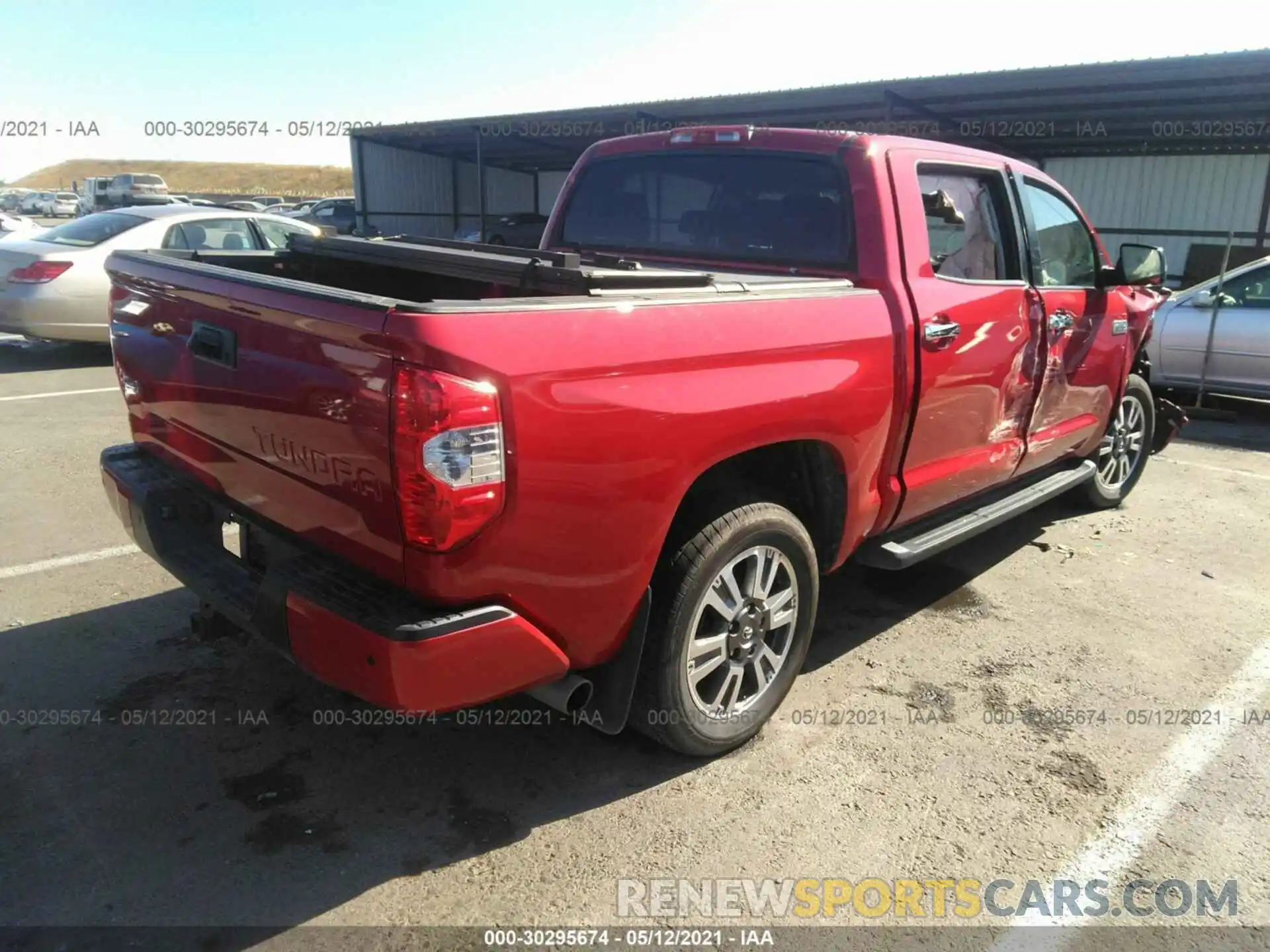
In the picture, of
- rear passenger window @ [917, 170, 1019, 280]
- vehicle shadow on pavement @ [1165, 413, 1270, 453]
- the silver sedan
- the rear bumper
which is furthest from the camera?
the silver sedan

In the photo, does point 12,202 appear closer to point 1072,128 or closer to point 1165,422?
point 1072,128

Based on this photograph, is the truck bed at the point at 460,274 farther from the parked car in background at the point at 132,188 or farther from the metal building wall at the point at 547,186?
the parked car in background at the point at 132,188

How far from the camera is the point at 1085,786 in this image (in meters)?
3.00

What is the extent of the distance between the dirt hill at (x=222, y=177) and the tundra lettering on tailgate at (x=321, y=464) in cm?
7654

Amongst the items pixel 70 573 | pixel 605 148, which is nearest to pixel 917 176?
pixel 605 148

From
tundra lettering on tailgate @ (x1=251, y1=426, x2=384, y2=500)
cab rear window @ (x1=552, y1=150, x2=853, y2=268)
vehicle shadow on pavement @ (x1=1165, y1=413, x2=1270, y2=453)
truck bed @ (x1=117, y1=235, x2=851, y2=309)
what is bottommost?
vehicle shadow on pavement @ (x1=1165, y1=413, x2=1270, y2=453)

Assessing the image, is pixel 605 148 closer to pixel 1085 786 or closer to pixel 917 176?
pixel 917 176

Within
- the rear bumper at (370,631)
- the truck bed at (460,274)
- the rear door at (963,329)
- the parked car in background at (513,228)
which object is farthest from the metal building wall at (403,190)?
the rear bumper at (370,631)

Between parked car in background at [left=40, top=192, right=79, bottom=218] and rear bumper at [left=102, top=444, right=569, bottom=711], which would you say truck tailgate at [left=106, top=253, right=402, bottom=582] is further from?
parked car in background at [left=40, top=192, right=79, bottom=218]

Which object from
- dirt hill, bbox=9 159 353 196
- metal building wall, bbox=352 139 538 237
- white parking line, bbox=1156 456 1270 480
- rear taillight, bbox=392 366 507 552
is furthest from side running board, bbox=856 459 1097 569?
dirt hill, bbox=9 159 353 196

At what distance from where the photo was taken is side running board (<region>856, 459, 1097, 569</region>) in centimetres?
356

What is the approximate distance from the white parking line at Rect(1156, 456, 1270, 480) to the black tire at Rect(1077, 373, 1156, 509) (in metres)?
1.31

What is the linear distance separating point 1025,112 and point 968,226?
14.2 metres

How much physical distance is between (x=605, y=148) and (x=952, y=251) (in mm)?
1719
